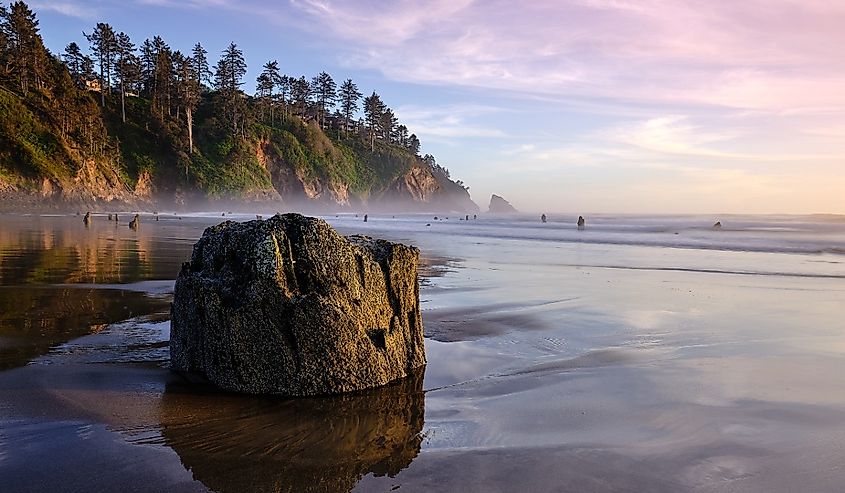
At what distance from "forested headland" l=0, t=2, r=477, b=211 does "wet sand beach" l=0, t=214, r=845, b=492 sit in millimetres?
52487

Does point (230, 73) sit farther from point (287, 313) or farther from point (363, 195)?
point (287, 313)

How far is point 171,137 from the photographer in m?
78.2

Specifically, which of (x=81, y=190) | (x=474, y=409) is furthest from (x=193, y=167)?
(x=474, y=409)

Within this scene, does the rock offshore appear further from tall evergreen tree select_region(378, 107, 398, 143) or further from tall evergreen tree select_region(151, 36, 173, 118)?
tall evergreen tree select_region(378, 107, 398, 143)

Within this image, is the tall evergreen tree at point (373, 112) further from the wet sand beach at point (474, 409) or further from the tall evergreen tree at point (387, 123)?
the wet sand beach at point (474, 409)

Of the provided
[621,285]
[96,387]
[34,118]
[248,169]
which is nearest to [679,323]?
[621,285]

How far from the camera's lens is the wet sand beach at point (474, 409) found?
409 centimetres

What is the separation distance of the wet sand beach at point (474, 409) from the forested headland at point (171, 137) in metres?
52.5

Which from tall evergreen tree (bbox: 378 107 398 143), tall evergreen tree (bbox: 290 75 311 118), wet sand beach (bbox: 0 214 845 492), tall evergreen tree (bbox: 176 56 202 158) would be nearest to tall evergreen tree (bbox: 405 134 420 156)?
tall evergreen tree (bbox: 378 107 398 143)

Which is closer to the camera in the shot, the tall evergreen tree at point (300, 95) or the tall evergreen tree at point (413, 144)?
the tall evergreen tree at point (300, 95)

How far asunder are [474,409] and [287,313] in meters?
2.08

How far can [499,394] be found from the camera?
6.07 metres

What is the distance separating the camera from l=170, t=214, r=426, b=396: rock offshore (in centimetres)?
571

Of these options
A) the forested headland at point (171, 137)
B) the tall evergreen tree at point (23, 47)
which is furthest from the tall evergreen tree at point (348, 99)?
the tall evergreen tree at point (23, 47)
